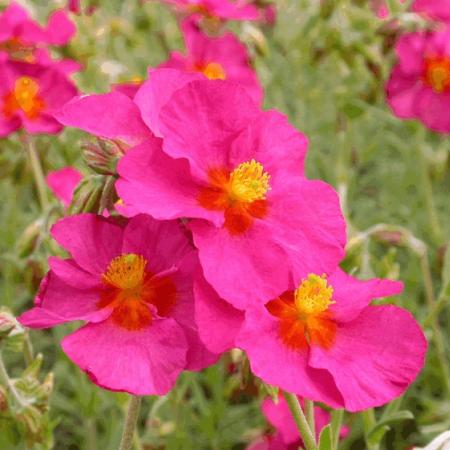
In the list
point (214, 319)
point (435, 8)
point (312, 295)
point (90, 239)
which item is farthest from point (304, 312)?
point (435, 8)

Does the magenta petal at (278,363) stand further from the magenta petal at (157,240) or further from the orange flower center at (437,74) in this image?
the orange flower center at (437,74)

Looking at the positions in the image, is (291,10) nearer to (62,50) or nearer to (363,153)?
(363,153)

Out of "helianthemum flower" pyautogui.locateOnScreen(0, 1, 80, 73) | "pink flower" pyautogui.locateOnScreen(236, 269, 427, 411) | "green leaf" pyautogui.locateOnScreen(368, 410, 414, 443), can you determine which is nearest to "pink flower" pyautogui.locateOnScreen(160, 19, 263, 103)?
"helianthemum flower" pyautogui.locateOnScreen(0, 1, 80, 73)

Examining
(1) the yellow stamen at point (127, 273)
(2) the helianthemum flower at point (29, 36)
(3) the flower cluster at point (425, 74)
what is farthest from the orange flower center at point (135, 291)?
(3) the flower cluster at point (425, 74)

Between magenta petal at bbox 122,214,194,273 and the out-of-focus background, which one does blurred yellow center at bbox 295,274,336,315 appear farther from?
the out-of-focus background

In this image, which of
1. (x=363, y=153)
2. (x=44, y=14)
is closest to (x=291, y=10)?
(x=363, y=153)
